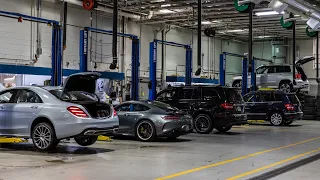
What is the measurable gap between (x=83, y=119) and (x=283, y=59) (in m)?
27.0

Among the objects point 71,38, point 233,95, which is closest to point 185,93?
point 233,95

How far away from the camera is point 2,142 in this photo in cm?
1095

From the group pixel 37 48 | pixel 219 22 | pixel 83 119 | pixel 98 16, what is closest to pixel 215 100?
pixel 83 119

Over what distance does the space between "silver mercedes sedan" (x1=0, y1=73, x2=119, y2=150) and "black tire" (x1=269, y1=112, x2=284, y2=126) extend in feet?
40.3

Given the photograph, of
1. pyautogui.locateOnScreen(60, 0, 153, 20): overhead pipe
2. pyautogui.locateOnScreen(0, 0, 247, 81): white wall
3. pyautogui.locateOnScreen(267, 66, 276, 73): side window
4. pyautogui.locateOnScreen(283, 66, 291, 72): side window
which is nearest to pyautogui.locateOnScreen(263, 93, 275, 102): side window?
pyautogui.locateOnScreen(283, 66, 291, 72): side window

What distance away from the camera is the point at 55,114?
934 cm

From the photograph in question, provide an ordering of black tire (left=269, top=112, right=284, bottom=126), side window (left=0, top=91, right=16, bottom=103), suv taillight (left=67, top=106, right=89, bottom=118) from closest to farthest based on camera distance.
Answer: suv taillight (left=67, top=106, right=89, bottom=118)
side window (left=0, top=91, right=16, bottom=103)
black tire (left=269, top=112, right=284, bottom=126)

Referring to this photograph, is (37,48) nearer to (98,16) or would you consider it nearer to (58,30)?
(98,16)

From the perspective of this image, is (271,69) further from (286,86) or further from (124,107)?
(124,107)

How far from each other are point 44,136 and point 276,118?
1366 centimetres

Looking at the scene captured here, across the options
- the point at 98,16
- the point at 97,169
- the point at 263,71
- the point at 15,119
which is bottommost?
the point at 97,169

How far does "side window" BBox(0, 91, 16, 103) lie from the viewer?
402 inches

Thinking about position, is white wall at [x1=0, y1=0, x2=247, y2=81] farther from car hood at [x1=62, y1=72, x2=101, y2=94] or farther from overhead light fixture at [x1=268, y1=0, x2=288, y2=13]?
overhead light fixture at [x1=268, y1=0, x2=288, y2=13]

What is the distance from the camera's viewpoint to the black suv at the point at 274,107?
65.7 ft
